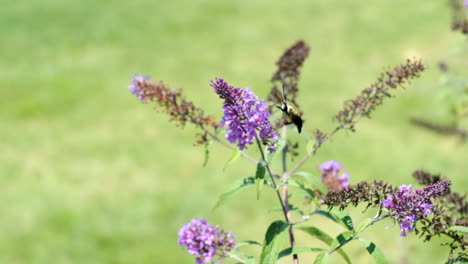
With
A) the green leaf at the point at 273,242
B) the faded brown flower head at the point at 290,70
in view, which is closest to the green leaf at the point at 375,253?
the green leaf at the point at 273,242

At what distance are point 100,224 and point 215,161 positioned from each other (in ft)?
6.46

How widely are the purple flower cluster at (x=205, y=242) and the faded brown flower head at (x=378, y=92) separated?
57 cm

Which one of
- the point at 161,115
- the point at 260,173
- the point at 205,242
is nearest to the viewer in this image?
the point at 260,173

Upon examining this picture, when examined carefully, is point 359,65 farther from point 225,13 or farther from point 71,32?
point 71,32

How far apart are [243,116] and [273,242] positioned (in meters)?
0.36

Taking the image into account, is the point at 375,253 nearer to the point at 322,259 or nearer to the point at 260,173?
the point at 322,259

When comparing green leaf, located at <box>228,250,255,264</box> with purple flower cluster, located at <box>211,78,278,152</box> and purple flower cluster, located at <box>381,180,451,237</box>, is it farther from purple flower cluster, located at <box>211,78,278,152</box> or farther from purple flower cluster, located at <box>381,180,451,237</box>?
purple flower cluster, located at <box>381,180,451,237</box>

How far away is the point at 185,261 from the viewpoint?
6477 millimetres

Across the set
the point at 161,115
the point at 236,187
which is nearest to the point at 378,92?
the point at 236,187

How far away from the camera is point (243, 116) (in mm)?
1540

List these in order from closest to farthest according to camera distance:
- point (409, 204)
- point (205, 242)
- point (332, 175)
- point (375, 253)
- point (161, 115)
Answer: point (409, 204) → point (375, 253) → point (205, 242) → point (332, 175) → point (161, 115)

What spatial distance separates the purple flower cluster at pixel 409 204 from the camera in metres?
1.37

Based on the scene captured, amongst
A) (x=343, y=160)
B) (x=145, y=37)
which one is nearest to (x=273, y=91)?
(x=343, y=160)

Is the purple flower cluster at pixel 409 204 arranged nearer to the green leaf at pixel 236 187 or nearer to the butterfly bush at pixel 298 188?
the butterfly bush at pixel 298 188
